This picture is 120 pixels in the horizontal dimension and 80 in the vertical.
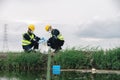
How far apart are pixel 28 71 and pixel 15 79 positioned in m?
3.71

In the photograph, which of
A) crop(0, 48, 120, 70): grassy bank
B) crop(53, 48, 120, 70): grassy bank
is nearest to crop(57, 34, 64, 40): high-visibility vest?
crop(0, 48, 120, 70): grassy bank

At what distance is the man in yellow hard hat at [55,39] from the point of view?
831 inches

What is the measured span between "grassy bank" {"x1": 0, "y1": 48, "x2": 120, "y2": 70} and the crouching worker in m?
0.47

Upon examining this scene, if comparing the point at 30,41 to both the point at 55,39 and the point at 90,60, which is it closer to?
the point at 55,39

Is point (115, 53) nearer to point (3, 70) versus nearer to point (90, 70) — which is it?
point (90, 70)

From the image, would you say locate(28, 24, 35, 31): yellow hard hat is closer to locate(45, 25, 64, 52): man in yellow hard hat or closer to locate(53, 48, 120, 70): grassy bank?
locate(45, 25, 64, 52): man in yellow hard hat

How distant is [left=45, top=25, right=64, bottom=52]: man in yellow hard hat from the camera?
69.3 ft

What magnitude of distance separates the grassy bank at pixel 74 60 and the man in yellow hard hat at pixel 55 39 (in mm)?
598

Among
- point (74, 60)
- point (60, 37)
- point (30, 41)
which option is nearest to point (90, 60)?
point (74, 60)

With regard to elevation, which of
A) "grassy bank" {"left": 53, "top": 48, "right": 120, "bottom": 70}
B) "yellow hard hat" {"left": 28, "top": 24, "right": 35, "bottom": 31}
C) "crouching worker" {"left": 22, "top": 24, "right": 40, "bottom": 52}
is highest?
"yellow hard hat" {"left": 28, "top": 24, "right": 35, "bottom": 31}

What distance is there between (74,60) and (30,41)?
95.1 inches

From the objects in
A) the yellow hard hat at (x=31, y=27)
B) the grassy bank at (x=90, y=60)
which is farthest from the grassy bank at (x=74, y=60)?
the yellow hard hat at (x=31, y=27)

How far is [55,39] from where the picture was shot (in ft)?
69.5

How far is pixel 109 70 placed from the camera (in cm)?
1981
